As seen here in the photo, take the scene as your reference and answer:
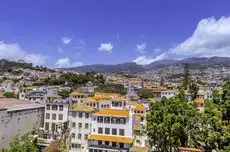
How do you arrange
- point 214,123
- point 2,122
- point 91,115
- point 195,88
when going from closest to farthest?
1. point 214,123
2. point 2,122
3. point 91,115
4. point 195,88

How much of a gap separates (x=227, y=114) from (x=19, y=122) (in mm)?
31532

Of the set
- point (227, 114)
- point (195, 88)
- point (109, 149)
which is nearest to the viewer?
point (227, 114)

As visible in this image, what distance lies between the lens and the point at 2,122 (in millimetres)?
42062

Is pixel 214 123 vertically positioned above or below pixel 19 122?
above

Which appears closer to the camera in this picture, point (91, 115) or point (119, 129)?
point (119, 129)

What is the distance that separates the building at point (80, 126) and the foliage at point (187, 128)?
12.4m

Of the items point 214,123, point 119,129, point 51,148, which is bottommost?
point 51,148

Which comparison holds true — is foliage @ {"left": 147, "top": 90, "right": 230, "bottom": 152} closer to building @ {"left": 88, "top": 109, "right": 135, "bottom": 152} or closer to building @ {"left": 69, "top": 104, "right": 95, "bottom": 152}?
building @ {"left": 88, "top": 109, "right": 135, "bottom": 152}

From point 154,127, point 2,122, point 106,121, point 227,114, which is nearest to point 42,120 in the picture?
point 2,122

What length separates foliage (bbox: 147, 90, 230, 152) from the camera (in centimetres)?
2798

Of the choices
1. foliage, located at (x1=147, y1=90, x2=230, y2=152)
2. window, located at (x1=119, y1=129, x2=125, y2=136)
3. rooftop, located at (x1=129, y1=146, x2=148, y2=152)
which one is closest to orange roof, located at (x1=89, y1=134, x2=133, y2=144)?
window, located at (x1=119, y1=129, x2=125, y2=136)

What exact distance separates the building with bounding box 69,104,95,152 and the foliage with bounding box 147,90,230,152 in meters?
12.4

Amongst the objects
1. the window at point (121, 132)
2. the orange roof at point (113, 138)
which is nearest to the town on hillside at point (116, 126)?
the orange roof at point (113, 138)

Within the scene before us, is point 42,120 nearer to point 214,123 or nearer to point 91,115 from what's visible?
point 91,115
